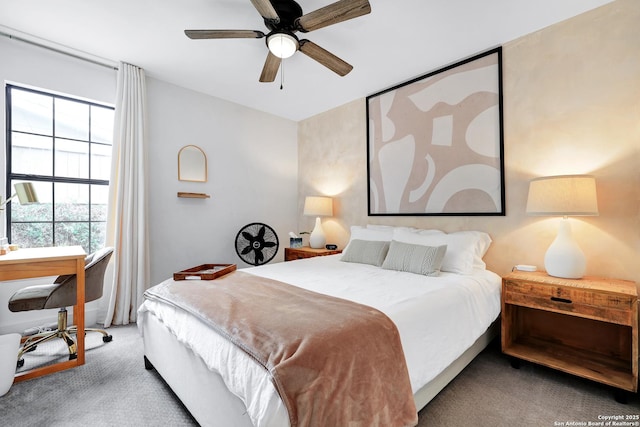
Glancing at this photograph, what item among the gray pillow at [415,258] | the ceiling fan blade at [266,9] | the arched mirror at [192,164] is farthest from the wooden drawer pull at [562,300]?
the arched mirror at [192,164]

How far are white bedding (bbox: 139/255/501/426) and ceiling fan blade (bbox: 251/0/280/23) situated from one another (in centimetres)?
173

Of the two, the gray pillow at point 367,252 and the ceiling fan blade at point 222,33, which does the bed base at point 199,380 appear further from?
the ceiling fan blade at point 222,33

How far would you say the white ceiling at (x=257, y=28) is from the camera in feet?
6.91

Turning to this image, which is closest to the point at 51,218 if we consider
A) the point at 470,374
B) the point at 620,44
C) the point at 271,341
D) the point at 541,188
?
the point at 271,341

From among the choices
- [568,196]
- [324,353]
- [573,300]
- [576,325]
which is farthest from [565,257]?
[324,353]

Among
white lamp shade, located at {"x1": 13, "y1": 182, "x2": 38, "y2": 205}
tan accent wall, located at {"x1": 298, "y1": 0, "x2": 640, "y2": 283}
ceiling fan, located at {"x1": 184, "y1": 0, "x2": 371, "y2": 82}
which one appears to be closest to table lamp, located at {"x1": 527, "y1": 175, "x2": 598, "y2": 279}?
tan accent wall, located at {"x1": 298, "y1": 0, "x2": 640, "y2": 283}

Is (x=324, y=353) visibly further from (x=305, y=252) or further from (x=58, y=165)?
(x=58, y=165)

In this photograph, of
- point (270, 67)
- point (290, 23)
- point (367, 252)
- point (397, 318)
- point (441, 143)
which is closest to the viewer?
point (397, 318)

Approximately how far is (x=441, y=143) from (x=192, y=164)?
2.86 meters

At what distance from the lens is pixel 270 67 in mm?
2316

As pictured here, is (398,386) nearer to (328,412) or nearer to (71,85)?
(328,412)

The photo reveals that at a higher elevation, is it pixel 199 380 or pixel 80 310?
pixel 80 310

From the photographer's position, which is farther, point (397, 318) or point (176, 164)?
point (176, 164)

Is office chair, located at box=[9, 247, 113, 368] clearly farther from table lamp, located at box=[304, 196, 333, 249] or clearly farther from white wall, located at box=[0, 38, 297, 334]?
table lamp, located at box=[304, 196, 333, 249]
